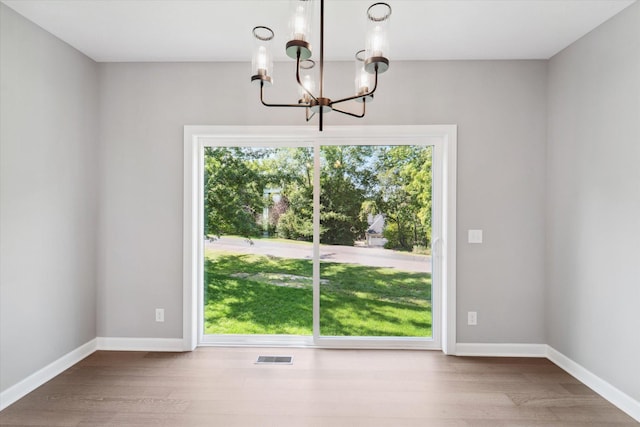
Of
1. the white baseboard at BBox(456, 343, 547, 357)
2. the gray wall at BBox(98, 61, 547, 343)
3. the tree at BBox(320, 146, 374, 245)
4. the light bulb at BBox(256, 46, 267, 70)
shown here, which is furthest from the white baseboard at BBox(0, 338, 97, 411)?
the white baseboard at BBox(456, 343, 547, 357)

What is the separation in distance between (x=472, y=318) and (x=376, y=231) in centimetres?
113

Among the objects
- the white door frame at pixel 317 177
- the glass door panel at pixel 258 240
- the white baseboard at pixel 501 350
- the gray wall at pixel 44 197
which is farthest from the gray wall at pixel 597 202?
the gray wall at pixel 44 197

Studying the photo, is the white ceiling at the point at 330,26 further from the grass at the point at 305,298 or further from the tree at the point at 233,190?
the grass at the point at 305,298

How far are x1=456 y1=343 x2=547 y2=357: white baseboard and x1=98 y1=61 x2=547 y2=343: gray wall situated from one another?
60mm

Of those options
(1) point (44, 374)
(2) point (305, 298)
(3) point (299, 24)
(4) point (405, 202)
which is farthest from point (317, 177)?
(1) point (44, 374)

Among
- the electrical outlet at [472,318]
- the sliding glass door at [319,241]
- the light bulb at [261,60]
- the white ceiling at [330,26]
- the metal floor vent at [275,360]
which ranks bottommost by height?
the metal floor vent at [275,360]

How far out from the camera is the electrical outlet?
3.23 meters

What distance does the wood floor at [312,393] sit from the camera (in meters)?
2.25

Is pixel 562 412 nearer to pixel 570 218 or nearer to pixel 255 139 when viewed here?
pixel 570 218

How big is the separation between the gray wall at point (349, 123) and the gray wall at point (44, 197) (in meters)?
0.18

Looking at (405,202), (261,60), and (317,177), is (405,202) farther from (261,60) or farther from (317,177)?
(261,60)

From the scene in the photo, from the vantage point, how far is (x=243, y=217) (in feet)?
11.4

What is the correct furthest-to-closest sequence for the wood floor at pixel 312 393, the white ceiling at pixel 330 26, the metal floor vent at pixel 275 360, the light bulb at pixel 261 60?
the metal floor vent at pixel 275 360, the white ceiling at pixel 330 26, the wood floor at pixel 312 393, the light bulb at pixel 261 60

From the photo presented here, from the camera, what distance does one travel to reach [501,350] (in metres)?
3.21
